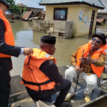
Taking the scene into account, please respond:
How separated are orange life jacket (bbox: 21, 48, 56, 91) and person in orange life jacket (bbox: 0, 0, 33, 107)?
125 mm

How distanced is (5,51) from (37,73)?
1.72 feet

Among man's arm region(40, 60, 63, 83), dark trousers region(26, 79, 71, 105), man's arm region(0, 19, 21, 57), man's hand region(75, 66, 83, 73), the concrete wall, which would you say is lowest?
dark trousers region(26, 79, 71, 105)

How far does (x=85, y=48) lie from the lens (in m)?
2.39

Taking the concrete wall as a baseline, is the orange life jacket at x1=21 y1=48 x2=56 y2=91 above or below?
below

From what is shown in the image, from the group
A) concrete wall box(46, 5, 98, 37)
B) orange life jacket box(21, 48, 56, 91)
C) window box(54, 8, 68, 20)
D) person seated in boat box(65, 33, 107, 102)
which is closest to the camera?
orange life jacket box(21, 48, 56, 91)

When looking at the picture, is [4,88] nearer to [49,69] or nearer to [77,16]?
[49,69]

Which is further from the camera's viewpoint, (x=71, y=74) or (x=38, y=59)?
(x=71, y=74)

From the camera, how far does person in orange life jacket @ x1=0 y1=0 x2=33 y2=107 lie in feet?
4.90

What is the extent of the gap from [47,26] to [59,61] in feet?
18.4

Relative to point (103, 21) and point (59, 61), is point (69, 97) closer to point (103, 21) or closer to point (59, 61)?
point (59, 61)

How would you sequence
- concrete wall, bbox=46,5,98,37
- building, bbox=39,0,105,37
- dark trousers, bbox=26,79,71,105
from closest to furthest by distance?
dark trousers, bbox=26,79,71,105 < building, bbox=39,0,105,37 < concrete wall, bbox=46,5,98,37

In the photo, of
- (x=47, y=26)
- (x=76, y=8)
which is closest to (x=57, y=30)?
(x=47, y=26)

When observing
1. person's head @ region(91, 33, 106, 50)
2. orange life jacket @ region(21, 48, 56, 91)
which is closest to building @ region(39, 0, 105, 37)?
person's head @ region(91, 33, 106, 50)

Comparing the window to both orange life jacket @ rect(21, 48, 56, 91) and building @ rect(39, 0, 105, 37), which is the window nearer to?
building @ rect(39, 0, 105, 37)
